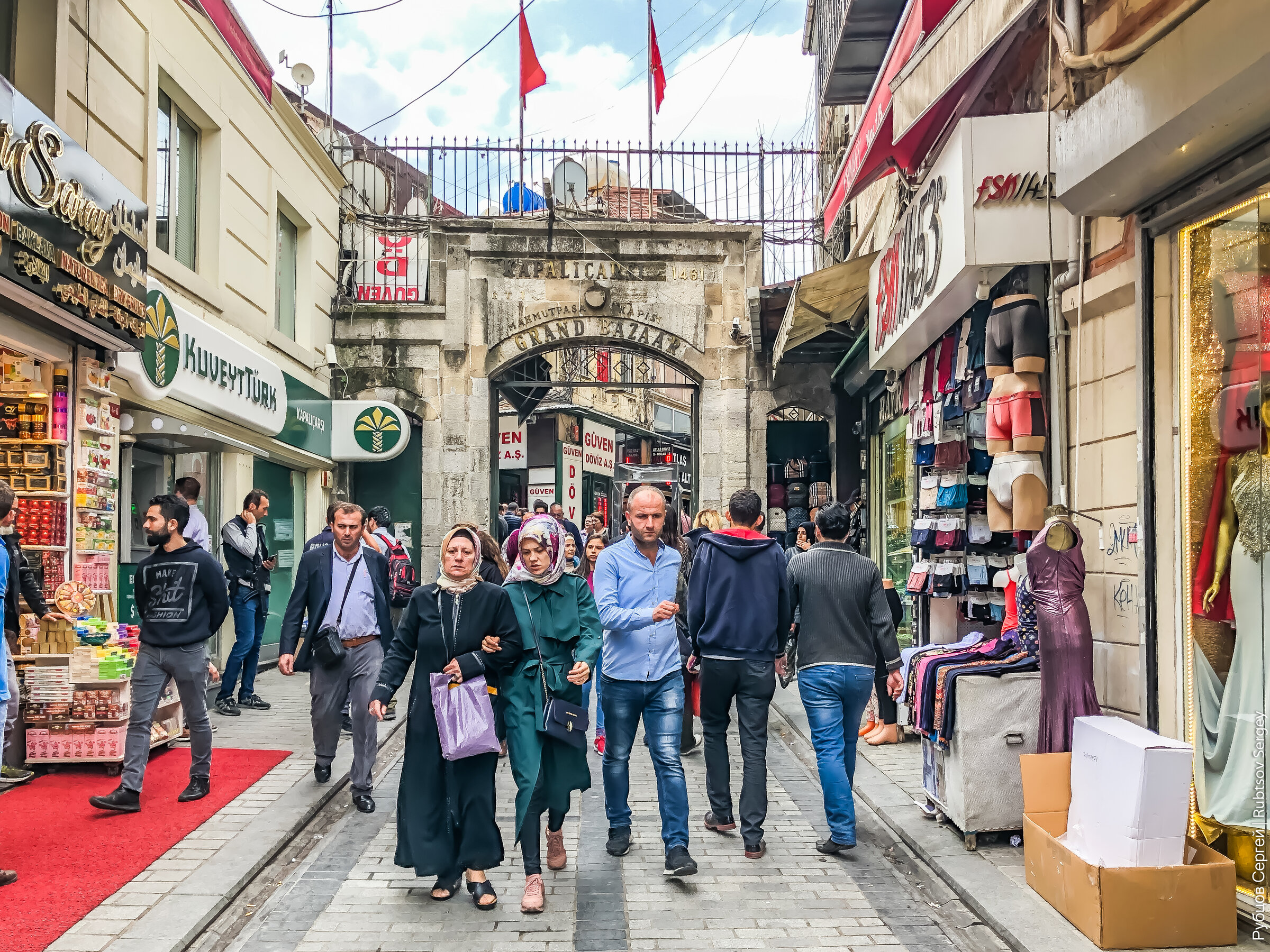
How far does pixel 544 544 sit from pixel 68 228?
4513 millimetres

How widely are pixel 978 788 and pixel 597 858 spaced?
79.2 inches

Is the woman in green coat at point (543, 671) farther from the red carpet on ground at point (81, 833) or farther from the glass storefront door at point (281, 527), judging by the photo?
the glass storefront door at point (281, 527)

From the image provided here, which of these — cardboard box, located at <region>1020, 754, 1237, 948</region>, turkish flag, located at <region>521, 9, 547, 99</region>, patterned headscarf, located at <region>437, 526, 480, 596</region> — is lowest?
cardboard box, located at <region>1020, 754, 1237, 948</region>

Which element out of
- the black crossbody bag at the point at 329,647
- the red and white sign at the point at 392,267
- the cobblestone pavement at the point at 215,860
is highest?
the red and white sign at the point at 392,267

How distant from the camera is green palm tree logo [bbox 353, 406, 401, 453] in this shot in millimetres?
14844

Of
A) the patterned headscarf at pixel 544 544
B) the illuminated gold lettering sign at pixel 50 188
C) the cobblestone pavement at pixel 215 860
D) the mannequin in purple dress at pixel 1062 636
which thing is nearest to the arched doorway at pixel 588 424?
the illuminated gold lettering sign at pixel 50 188

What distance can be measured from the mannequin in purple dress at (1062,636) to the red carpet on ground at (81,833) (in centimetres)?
449

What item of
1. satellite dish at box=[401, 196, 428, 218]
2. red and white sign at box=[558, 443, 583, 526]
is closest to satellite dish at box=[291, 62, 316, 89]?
satellite dish at box=[401, 196, 428, 218]

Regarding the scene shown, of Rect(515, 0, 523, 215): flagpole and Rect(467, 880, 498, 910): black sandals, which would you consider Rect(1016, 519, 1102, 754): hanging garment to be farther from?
Rect(515, 0, 523, 215): flagpole

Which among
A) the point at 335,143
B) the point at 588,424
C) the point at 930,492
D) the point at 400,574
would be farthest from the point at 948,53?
the point at 588,424

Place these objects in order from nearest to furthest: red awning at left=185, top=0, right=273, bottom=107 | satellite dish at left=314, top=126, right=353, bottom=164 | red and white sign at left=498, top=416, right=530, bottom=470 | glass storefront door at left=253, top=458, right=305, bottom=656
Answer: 1. red awning at left=185, top=0, right=273, bottom=107
2. glass storefront door at left=253, top=458, right=305, bottom=656
3. satellite dish at left=314, top=126, right=353, bottom=164
4. red and white sign at left=498, top=416, right=530, bottom=470

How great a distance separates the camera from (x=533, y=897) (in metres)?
4.74

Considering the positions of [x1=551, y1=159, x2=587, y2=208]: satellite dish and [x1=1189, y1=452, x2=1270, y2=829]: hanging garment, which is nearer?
[x1=1189, y1=452, x2=1270, y2=829]: hanging garment

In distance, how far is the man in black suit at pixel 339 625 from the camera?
665 centimetres
